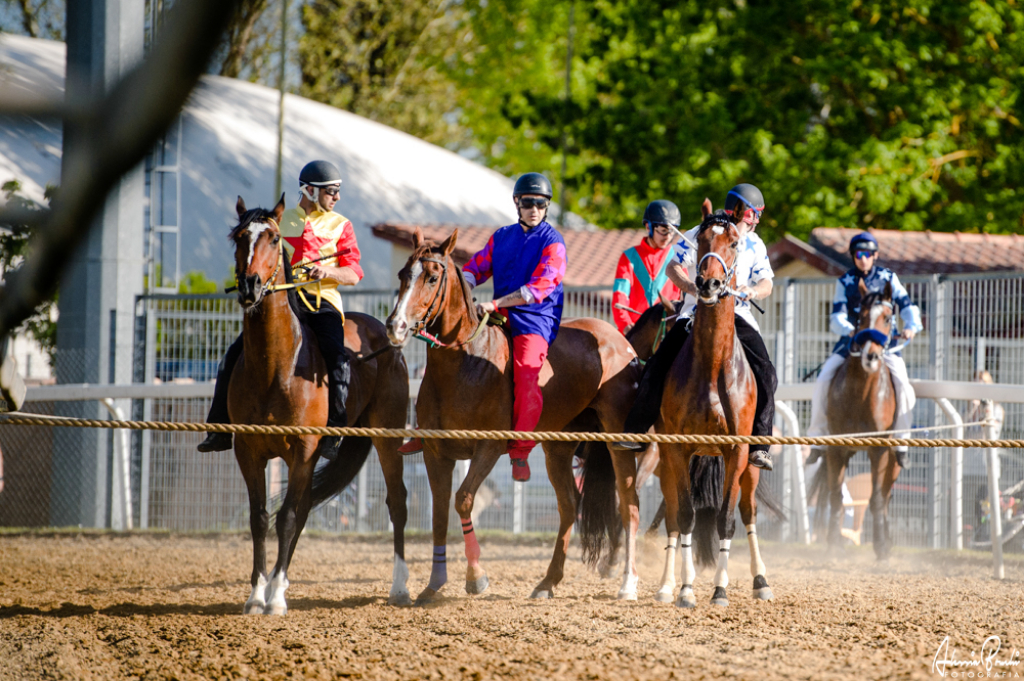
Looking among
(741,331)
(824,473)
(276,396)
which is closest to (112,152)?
(276,396)

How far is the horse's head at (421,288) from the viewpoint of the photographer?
5984 mm

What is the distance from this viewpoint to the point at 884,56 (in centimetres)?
1864

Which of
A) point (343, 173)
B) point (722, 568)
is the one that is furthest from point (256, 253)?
point (343, 173)

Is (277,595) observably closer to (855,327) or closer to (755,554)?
(755,554)

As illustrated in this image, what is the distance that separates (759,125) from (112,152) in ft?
64.9

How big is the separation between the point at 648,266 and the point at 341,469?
8.77ft

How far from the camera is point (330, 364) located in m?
6.70

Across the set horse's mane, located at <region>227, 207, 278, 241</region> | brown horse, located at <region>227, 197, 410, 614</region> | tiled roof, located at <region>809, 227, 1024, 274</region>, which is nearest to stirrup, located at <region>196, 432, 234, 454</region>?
brown horse, located at <region>227, 197, 410, 614</region>

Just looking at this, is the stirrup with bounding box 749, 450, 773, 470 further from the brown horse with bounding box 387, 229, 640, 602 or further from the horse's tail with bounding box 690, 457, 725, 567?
the brown horse with bounding box 387, 229, 640, 602

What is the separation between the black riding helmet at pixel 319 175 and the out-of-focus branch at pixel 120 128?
592 cm

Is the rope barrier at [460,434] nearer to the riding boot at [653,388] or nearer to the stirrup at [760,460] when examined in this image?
the stirrup at [760,460]

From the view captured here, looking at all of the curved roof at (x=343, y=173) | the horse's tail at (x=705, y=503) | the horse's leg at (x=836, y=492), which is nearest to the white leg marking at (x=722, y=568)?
the horse's tail at (x=705, y=503)

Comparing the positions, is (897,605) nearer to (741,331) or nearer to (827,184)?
(741,331)

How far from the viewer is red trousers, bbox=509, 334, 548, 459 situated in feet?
21.9
